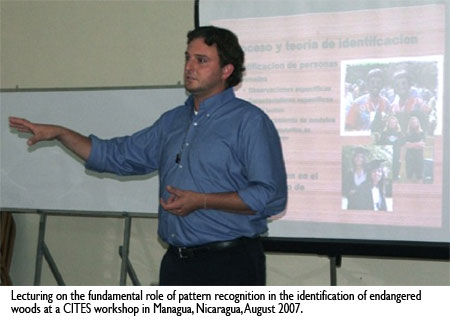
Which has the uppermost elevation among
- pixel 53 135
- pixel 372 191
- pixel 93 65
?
pixel 93 65

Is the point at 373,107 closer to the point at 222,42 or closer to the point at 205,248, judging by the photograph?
the point at 222,42

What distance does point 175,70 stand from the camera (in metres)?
4.20

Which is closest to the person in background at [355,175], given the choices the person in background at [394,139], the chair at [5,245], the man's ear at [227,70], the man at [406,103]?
the person in background at [394,139]

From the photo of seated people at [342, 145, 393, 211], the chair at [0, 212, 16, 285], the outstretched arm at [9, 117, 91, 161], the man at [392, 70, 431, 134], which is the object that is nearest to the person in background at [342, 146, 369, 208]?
the photo of seated people at [342, 145, 393, 211]

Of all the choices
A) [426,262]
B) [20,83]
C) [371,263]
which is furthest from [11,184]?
[426,262]

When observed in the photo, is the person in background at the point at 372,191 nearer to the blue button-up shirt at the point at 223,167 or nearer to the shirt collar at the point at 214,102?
the blue button-up shirt at the point at 223,167

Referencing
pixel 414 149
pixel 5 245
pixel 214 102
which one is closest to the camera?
pixel 214 102

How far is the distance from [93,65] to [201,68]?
7.39 feet

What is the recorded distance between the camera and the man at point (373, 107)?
336 centimetres

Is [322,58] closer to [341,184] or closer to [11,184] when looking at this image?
[341,184]

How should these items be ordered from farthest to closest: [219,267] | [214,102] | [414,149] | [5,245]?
[5,245] < [414,149] < [214,102] < [219,267]

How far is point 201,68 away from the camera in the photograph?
2.28m

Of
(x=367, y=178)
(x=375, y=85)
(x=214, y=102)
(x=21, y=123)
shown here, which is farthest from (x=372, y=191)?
(x=21, y=123)
